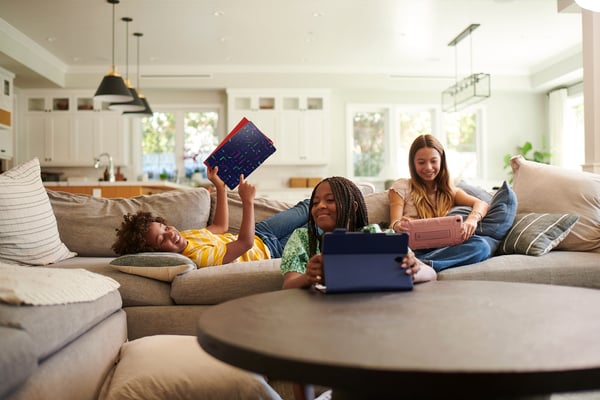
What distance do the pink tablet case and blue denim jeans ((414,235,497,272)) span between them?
32mm

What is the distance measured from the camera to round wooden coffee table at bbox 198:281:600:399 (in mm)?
758

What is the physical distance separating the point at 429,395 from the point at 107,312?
144 cm

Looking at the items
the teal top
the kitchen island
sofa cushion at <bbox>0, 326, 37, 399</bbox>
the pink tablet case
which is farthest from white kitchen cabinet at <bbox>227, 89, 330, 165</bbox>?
sofa cushion at <bbox>0, 326, 37, 399</bbox>

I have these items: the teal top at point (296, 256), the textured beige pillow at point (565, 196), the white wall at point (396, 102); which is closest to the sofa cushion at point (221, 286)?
the teal top at point (296, 256)

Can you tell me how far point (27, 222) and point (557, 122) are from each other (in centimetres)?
852

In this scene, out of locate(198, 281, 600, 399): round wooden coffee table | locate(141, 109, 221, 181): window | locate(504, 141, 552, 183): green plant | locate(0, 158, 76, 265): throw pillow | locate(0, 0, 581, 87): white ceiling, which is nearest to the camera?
locate(198, 281, 600, 399): round wooden coffee table

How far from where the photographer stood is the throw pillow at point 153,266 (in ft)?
7.32

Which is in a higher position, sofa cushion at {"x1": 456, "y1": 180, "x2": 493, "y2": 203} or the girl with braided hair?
sofa cushion at {"x1": 456, "y1": 180, "x2": 493, "y2": 203}

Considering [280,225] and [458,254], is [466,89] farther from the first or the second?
[458,254]

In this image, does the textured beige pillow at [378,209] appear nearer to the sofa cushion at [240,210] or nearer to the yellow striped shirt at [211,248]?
the sofa cushion at [240,210]

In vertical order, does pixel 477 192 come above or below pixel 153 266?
above

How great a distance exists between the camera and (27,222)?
2410mm

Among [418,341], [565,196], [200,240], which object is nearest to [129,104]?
[200,240]

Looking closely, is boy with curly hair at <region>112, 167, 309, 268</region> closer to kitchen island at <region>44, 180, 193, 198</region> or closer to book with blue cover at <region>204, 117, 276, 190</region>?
book with blue cover at <region>204, 117, 276, 190</region>
